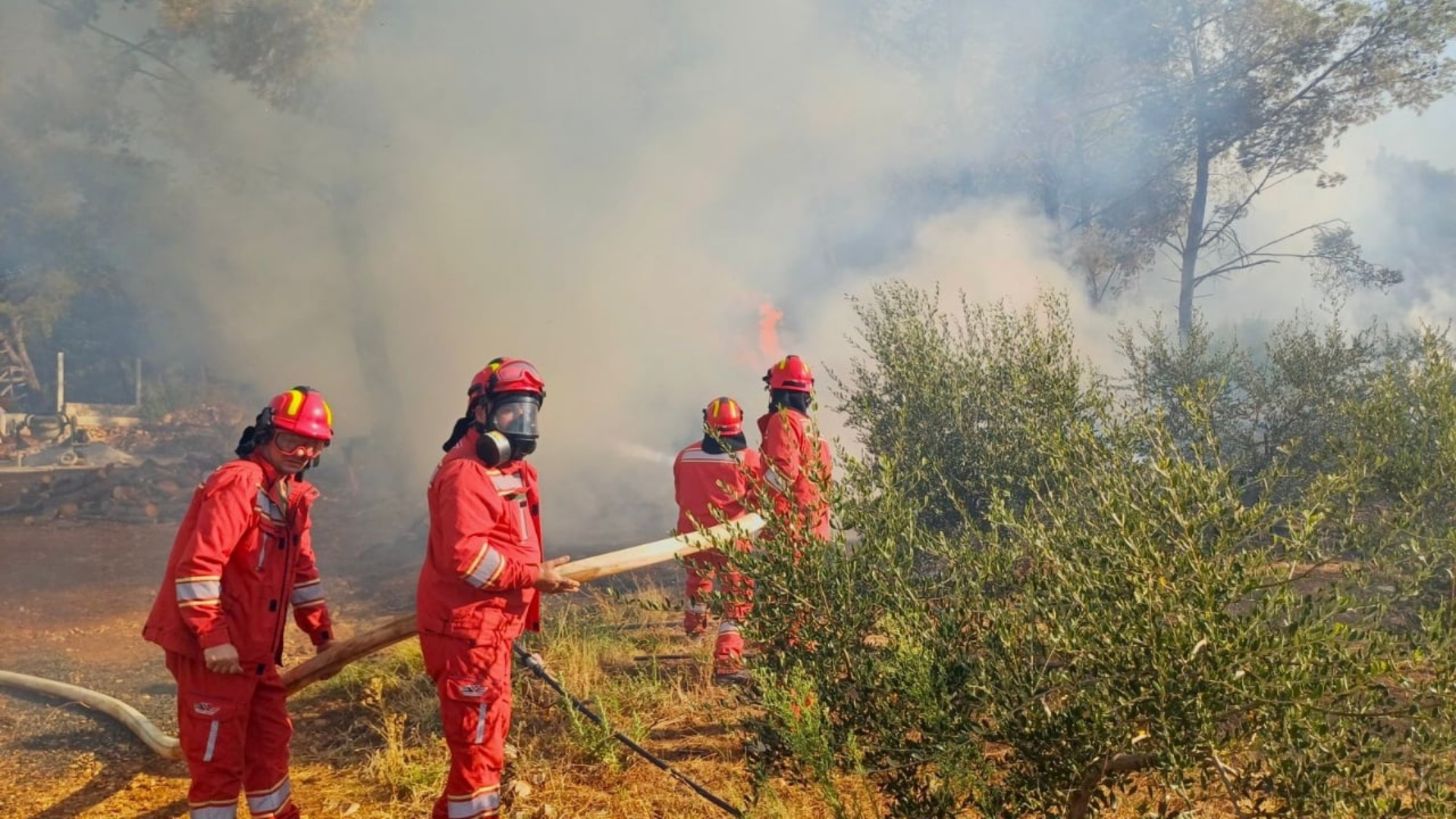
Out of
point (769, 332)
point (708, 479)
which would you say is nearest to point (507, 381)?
point (708, 479)

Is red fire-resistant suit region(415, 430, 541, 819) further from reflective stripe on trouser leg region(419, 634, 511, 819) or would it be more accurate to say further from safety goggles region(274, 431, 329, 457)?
safety goggles region(274, 431, 329, 457)

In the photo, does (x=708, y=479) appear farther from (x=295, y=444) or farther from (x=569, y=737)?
(x=295, y=444)

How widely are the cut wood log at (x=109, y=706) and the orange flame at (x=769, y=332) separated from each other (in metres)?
12.4

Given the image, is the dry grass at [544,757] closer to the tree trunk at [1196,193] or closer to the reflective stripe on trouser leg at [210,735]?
the reflective stripe on trouser leg at [210,735]

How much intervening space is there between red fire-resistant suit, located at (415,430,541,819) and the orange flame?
12998 mm

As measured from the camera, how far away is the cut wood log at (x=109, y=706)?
4517 mm

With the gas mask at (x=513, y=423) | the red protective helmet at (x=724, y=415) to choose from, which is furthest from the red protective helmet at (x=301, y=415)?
the red protective helmet at (x=724, y=415)

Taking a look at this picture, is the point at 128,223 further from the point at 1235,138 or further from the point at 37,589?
the point at 1235,138

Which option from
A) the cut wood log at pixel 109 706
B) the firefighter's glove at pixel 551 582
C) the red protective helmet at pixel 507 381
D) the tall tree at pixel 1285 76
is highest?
the tall tree at pixel 1285 76

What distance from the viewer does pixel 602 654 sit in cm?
591

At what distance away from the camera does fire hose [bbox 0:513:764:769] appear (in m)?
3.99

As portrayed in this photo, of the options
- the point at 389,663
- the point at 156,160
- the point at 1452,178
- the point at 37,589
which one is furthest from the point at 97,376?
the point at 1452,178

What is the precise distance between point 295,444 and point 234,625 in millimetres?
767

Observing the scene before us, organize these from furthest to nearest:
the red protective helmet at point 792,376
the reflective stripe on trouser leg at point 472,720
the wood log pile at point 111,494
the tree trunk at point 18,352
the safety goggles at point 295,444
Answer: the tree trunk at point 18,352
the wood log pile at point 111,494
the red protective helmet at point 792,376
the safety goggles at point 295,444
the reflective stripe on trouser leg at point 472,720
